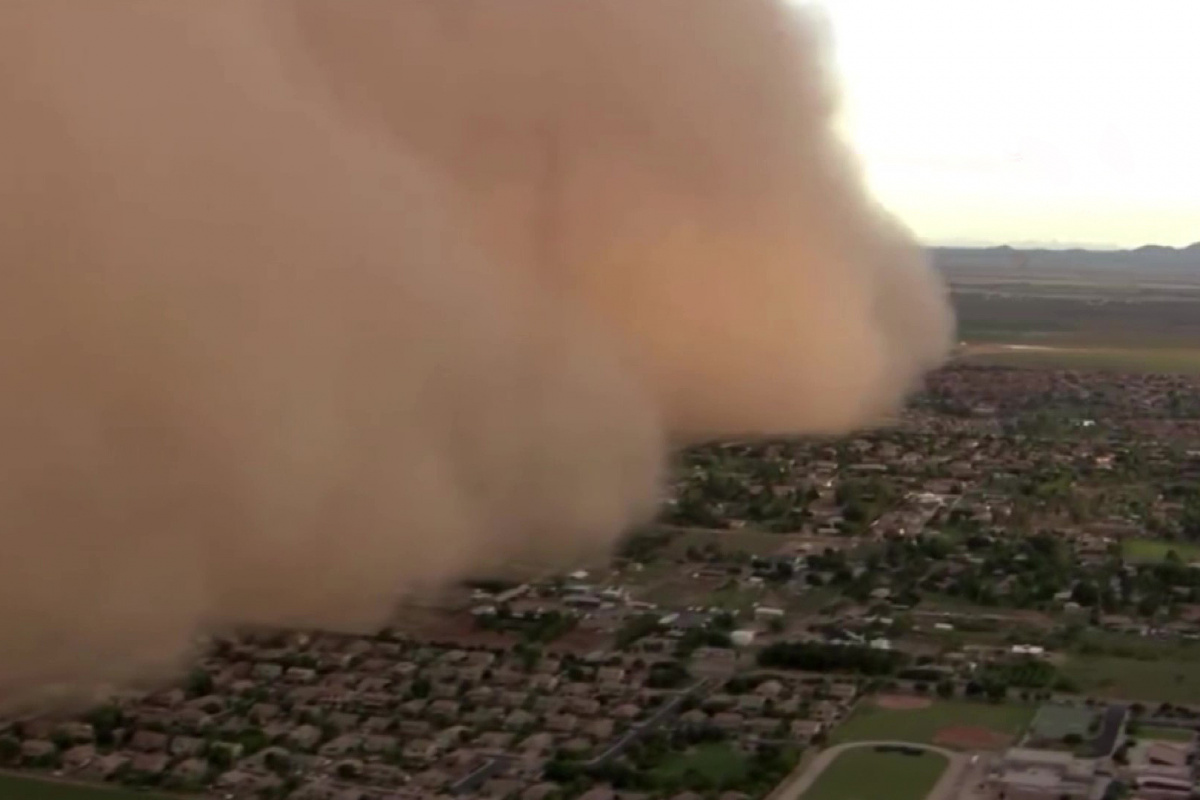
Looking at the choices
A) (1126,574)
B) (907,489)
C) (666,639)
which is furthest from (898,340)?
(666,639)

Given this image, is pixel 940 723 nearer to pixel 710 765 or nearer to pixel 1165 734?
pixel 1165 734

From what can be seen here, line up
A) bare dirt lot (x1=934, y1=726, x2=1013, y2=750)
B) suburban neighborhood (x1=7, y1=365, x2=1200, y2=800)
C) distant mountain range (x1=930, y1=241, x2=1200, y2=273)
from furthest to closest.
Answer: distant mountain range (x1=930, y1=241, x2=1200, y2=273)
bare dirt lot (x1=934, y1=726, x2=1013, y2=750)
suburban neighborhood (x1=7, y1=365, x2=1200, y2=800)

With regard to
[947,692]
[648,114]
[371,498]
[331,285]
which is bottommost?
[947,692]

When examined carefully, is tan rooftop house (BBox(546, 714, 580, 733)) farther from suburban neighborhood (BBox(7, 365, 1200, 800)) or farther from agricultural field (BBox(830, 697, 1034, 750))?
agricultural field (BBox(830, 697, 1034, 750))

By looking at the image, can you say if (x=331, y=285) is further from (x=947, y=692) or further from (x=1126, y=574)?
(x=1126, y=574)

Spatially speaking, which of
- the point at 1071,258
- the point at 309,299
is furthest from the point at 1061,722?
the point at 1071,258

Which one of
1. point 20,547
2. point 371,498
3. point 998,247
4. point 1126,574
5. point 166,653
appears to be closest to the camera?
point 20,547

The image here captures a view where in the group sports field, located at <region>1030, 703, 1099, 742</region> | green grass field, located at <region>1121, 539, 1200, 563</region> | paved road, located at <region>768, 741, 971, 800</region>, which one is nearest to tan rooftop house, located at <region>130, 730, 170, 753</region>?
paved road, located at <region>768, 741, 971, 800</region>
